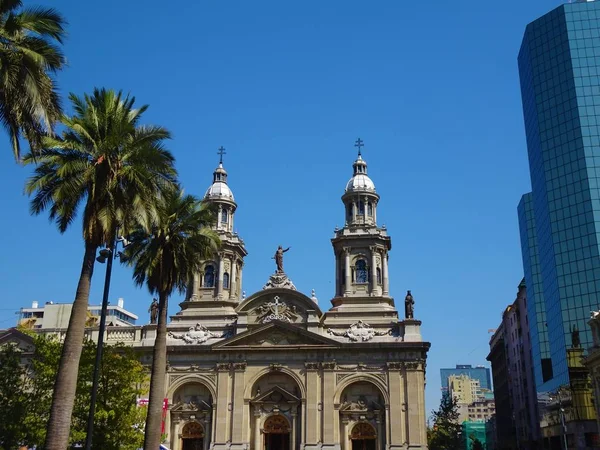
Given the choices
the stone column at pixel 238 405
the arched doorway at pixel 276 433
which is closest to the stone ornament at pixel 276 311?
the stone column at pixel 238 405

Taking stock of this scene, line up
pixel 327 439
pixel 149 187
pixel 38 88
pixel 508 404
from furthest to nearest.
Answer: pixel 508 404 < pixel 327 439 < pixel 149 187 < pixel 38 88

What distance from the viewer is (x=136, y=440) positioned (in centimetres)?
3647

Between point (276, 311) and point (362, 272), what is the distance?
9.50 meters

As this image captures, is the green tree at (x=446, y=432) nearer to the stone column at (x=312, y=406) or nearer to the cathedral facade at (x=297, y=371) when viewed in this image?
the cathedral facade at (x=297, y=371)

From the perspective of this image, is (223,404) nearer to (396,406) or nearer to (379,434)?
(379,434)

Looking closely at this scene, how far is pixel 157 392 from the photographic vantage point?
102 feet

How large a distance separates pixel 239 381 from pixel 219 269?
12.0 m

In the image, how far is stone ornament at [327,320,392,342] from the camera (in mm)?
57750

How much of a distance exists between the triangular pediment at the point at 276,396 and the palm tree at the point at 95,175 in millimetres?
34454

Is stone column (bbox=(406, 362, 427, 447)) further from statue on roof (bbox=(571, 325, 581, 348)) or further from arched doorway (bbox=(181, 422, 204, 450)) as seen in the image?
statue on roof (bbox=(571, 325, 581, 348))

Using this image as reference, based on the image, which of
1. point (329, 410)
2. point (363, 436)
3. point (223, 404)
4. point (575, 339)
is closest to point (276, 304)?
point (223, 404)

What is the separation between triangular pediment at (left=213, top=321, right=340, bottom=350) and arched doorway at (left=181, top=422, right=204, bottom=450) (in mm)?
7198

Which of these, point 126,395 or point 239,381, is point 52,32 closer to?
point 126,395

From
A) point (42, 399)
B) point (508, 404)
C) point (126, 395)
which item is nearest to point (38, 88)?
point (126, 395)
